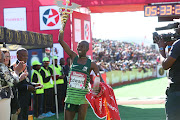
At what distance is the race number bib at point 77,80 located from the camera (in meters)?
5.72

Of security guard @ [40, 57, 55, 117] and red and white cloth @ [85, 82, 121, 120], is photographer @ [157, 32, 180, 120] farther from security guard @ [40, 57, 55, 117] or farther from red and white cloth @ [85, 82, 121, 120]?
security guard @ [40, 57, 55, 117]

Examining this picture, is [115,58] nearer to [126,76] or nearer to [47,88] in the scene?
[126,76]

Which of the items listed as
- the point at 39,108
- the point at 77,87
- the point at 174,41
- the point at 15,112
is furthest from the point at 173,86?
the point at 39,108

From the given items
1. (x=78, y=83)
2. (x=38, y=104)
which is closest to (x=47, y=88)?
(x=38, y=104)

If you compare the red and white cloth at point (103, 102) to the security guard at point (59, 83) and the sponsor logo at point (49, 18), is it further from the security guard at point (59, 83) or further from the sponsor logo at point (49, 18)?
the sponsor logo at point (49, 18)

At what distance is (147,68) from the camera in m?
35.2

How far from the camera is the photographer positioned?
14.3 feet

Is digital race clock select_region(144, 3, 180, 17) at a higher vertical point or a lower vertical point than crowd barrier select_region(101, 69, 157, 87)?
higher

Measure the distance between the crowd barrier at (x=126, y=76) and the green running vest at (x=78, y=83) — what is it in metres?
15.1

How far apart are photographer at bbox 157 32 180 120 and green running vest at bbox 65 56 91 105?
159 centimetres

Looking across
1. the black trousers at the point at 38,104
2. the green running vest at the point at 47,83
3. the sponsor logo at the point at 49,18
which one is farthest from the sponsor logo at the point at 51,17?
the black trousers at the point at 38,104

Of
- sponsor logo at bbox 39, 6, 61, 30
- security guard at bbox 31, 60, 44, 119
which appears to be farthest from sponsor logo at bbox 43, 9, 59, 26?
security guard at bbox 31, 60, 44, 119

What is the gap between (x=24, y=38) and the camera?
8.78m

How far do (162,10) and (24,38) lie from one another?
6.46 m
